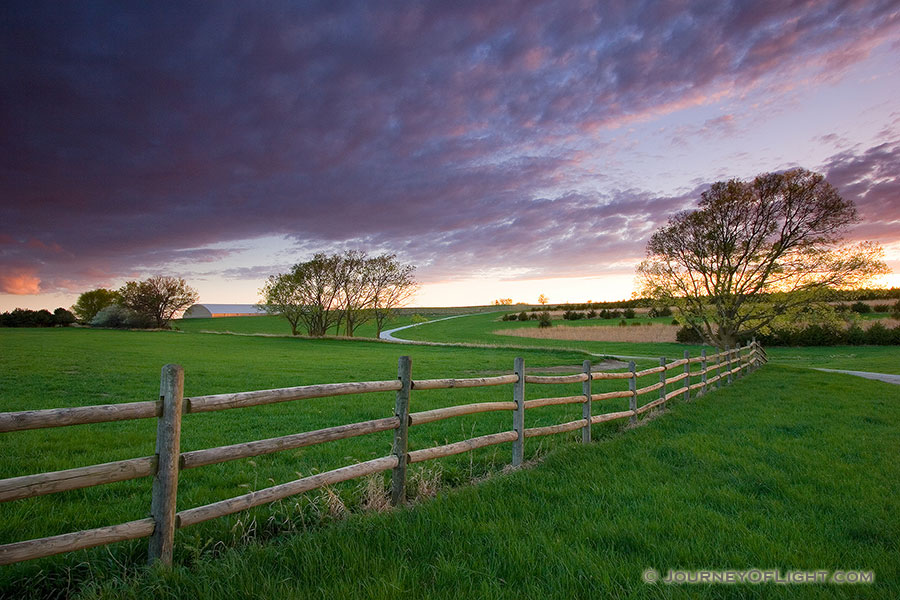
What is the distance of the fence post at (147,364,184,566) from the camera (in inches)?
135

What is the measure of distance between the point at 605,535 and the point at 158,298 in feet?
250

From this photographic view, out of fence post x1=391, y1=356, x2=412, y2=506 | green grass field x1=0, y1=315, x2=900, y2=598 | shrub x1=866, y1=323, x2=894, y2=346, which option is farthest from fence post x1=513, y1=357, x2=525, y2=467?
shrub x1=866, y1=323, x2=894, y2=346

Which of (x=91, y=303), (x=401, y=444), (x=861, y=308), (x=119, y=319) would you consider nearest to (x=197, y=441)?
(x=401, y=444)

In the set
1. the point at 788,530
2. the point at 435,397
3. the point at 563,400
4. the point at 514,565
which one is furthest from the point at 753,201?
the point at 514,565

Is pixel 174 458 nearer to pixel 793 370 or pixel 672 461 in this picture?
pixel 672 461

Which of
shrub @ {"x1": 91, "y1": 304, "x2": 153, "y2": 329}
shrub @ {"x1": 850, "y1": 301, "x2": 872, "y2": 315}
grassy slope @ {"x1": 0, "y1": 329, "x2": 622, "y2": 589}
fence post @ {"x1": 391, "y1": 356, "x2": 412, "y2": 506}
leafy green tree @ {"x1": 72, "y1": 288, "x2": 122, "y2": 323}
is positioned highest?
leafy green tree @ {"x1": 72, "y1": 288, "x2": 122, "y2": 323}

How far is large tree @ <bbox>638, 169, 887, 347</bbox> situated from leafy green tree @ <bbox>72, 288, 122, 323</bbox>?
3566 inches

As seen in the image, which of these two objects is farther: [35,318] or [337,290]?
[35,318]

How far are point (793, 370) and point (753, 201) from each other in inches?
345

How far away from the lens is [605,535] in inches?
159

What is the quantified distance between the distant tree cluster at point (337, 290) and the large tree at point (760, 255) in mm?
30629

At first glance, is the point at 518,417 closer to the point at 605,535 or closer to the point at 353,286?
the point at 605,535

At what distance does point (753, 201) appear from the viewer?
23.7 metres

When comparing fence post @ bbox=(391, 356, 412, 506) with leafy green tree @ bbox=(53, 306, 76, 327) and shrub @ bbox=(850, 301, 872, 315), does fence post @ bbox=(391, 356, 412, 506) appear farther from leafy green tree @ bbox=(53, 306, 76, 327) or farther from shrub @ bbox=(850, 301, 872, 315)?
leafy green tree @ bbox=(53, 306, 76, 327)
